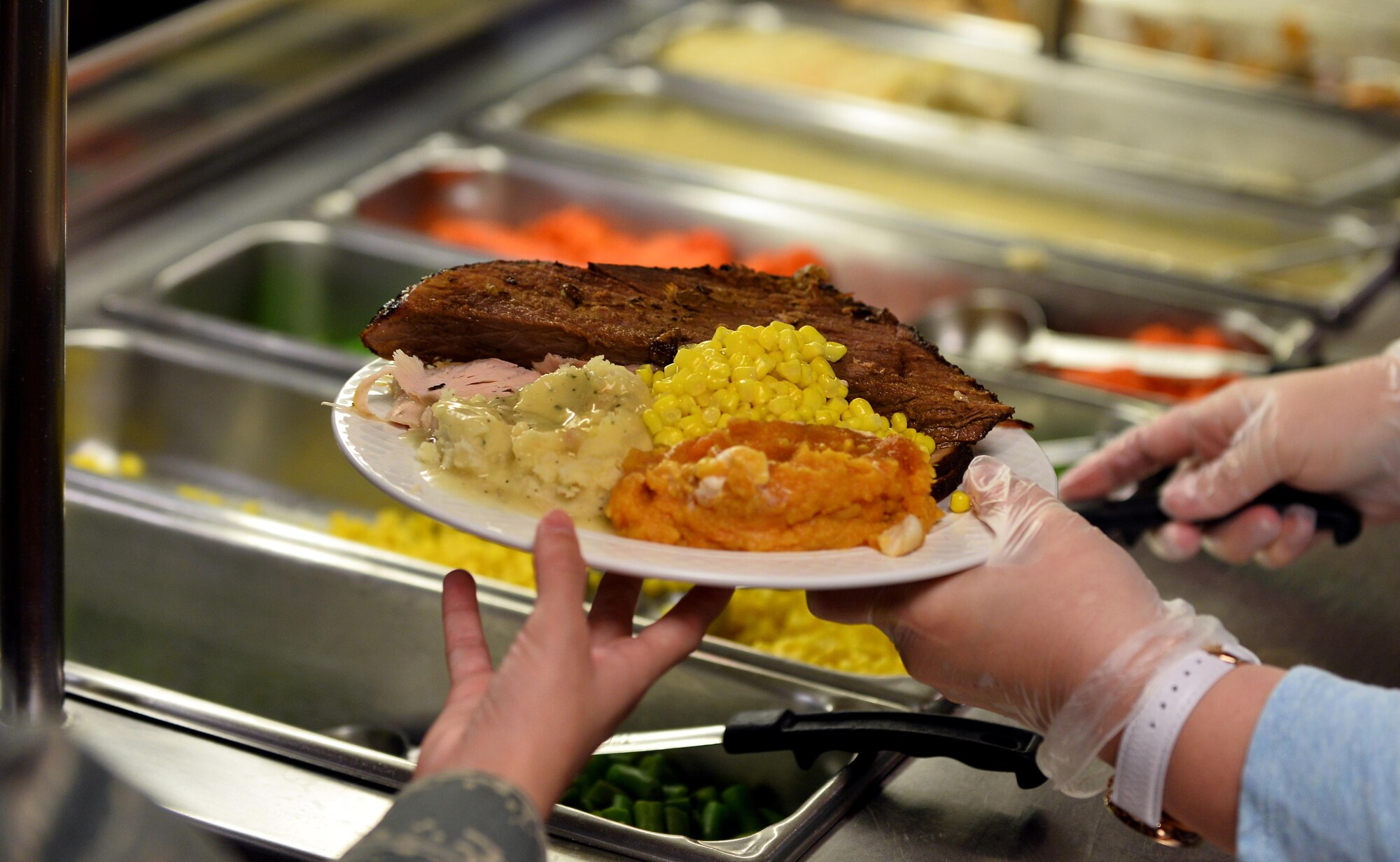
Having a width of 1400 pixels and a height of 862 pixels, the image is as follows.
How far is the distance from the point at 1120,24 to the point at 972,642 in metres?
3.81

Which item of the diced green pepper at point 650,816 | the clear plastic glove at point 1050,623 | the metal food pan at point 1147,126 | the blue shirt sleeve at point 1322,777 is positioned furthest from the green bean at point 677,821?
the metal food pan at point 1147,126

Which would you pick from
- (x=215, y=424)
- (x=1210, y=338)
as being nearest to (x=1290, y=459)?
(x=1210, y=338)

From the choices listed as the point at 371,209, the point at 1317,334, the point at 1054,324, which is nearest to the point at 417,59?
the point at 371,209

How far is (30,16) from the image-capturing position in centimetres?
130

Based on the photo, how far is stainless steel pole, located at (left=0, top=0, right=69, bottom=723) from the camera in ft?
4.32

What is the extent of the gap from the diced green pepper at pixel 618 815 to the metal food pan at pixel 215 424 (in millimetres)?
1090

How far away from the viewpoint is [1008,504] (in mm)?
1513

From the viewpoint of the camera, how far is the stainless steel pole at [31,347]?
4.32ft

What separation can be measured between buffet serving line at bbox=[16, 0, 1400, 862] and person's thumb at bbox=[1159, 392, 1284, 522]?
144 millimetres

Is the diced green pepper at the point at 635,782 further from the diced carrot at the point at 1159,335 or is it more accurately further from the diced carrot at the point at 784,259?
the diced carrot at the point at 1159,335

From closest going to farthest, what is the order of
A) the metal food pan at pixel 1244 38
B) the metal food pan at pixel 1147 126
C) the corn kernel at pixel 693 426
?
the corn kernel at pixel 693 426, the metal food pan at pixel 1147 126, the metal food pan at pixel 1244 38

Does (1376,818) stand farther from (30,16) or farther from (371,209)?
(371,209)

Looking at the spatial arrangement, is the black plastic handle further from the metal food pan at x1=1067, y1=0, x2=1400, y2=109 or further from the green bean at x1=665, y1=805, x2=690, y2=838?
the metal food pan at x1=1067, y1=0, x2=1400, y2=109

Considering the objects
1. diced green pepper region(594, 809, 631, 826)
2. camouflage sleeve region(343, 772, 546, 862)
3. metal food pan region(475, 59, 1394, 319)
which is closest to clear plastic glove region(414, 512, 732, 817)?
camouflage sleeve region(343, 772, 546, 862)
